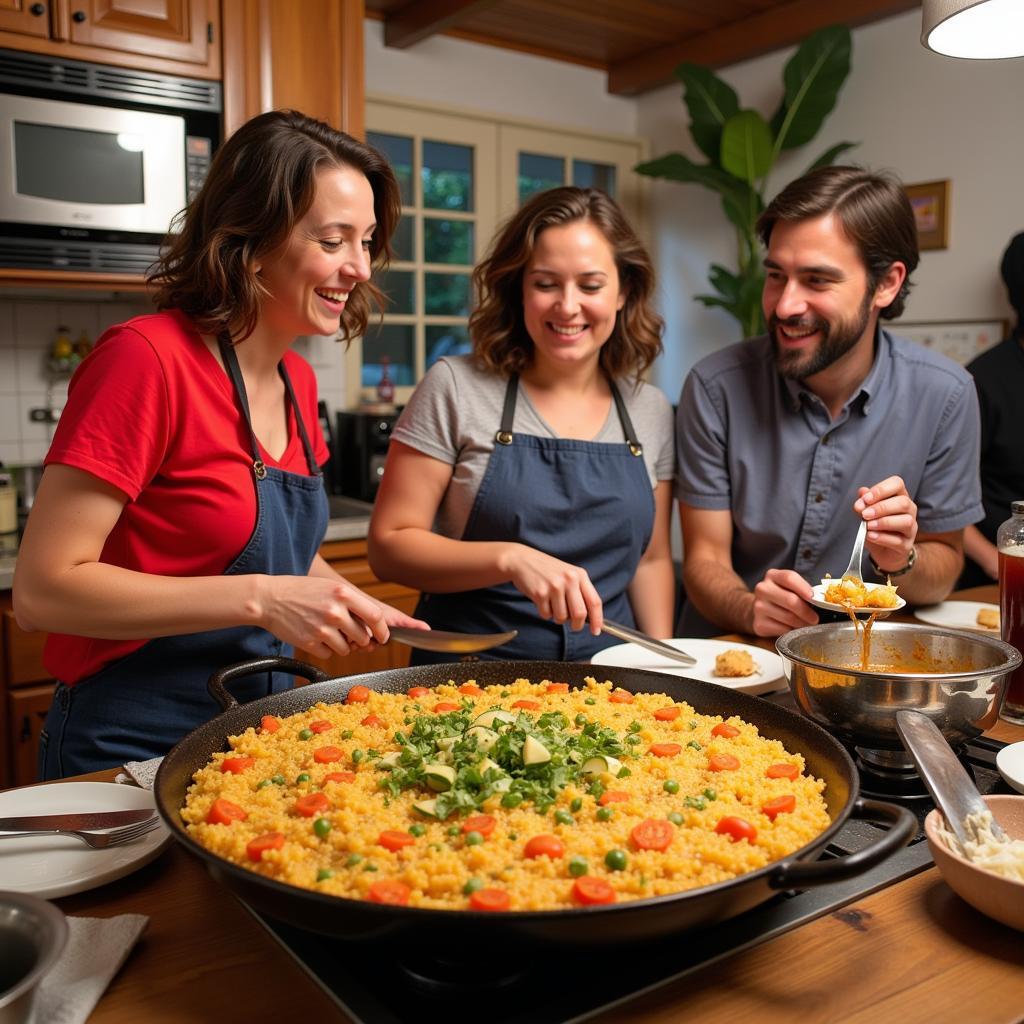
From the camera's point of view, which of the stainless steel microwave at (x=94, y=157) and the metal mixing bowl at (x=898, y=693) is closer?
the metal mixing bowl at (x=898, y=693)

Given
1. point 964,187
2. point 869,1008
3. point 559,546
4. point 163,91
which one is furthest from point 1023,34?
point 964,187

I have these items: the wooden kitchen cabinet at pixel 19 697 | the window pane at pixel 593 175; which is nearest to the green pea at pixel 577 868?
the wooden kitchen cabinet at pixel 19 697

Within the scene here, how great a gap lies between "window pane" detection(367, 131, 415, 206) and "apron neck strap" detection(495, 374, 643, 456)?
279 centimetres

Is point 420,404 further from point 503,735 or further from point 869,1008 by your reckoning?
point 869,1008

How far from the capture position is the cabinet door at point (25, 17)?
9.68 feet

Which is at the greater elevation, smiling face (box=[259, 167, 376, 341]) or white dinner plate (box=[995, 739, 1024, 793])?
smiling face (box=[259, 167, 376, 341])

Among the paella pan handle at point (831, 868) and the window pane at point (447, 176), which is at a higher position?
the window pane at point (447, 176)

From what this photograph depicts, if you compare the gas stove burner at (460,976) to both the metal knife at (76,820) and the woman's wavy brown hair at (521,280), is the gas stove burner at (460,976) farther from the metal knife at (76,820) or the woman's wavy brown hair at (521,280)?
the woman's wavy brown hair at (521,280)

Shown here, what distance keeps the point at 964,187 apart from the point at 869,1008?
4088mm

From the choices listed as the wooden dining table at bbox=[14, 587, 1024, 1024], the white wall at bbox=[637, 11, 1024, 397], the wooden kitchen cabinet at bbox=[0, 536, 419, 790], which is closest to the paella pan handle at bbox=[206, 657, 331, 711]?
the wooden dining table at bbox=[14, 587, 1024, 1024]

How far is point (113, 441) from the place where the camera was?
1512 mm

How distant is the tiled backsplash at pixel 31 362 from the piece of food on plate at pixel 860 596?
2934 millimetres

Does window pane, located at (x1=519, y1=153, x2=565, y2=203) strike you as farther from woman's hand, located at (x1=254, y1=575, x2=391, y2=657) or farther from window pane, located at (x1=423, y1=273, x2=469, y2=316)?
woman's hand, located at (x1=254, y1=575, x2=391, y2=657)

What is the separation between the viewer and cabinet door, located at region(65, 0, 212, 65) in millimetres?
3074
